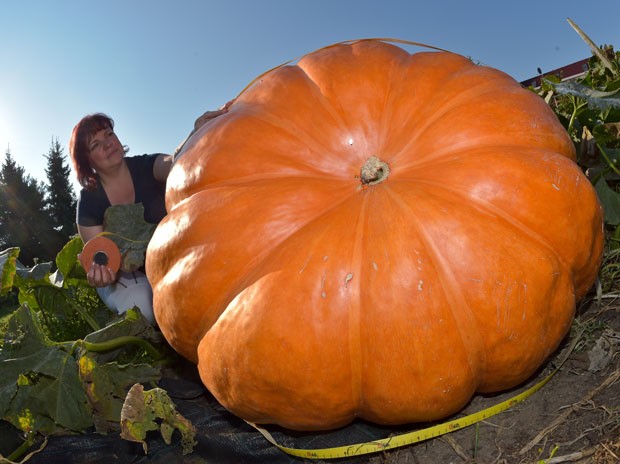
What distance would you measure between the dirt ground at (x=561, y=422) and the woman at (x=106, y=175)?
2.62 metres

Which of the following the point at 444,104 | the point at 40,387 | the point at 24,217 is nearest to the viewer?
the point at 444,104

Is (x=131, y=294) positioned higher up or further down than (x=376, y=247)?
higher up

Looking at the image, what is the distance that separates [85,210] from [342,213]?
9.35 feet

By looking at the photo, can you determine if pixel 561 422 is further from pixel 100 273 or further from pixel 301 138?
pixel 100 273

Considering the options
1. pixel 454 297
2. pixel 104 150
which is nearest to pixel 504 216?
pixel 454 297

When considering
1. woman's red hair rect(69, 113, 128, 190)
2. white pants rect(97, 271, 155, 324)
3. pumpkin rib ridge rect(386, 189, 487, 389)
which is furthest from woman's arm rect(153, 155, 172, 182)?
pumpkin rib ridge rect(386, 189, 487, 389)

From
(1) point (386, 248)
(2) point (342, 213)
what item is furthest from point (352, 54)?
(1) point (386, 248)

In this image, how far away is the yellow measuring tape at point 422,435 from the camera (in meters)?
1.81

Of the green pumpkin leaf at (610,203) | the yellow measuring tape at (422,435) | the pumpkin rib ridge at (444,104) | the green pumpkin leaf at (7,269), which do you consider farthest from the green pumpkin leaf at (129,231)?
the green pumpkin leaf at (610,203)

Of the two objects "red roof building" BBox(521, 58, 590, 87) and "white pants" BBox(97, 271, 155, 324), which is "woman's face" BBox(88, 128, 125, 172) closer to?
"white pants" BBox(97, 271, 155, 324)

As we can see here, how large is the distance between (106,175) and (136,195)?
323mm

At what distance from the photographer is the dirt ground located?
1.56 metres

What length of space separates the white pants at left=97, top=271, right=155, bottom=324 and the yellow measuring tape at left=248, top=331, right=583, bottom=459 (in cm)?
179

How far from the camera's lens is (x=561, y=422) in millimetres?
1671
